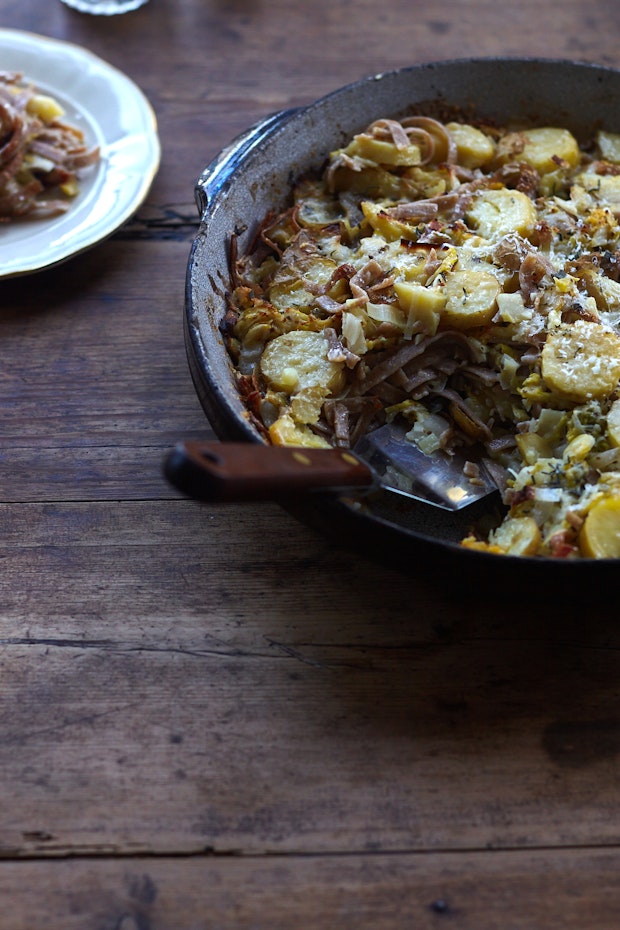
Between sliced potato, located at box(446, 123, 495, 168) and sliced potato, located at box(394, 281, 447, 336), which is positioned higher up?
sliced potato, located at box(446, 123, 495, 168)

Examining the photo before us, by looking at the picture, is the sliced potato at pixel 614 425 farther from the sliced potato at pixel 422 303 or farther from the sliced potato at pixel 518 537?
the sliced potato at pixel 422 303

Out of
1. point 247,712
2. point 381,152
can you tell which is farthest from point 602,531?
point 381,152

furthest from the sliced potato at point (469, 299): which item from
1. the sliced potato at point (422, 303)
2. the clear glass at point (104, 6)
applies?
the clear glass at point (104, 6)

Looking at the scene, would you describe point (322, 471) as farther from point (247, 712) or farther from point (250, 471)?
point (247, 712)

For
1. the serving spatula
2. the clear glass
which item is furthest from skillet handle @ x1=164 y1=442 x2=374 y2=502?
the clear glass

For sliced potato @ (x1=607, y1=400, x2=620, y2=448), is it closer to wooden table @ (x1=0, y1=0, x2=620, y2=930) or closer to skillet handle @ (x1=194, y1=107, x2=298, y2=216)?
wooden table @ (x1=0, y1=0, x2=620, y2=930)

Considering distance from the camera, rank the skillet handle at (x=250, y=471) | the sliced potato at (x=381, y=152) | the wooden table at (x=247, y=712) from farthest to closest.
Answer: the sliced potato at (x=381, y=152) → the wooden table at (x=247, y=712) → the skillet handle at (x=250, y=471)

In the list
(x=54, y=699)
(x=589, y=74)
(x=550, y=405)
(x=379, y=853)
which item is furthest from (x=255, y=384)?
(x=589, y=74)
